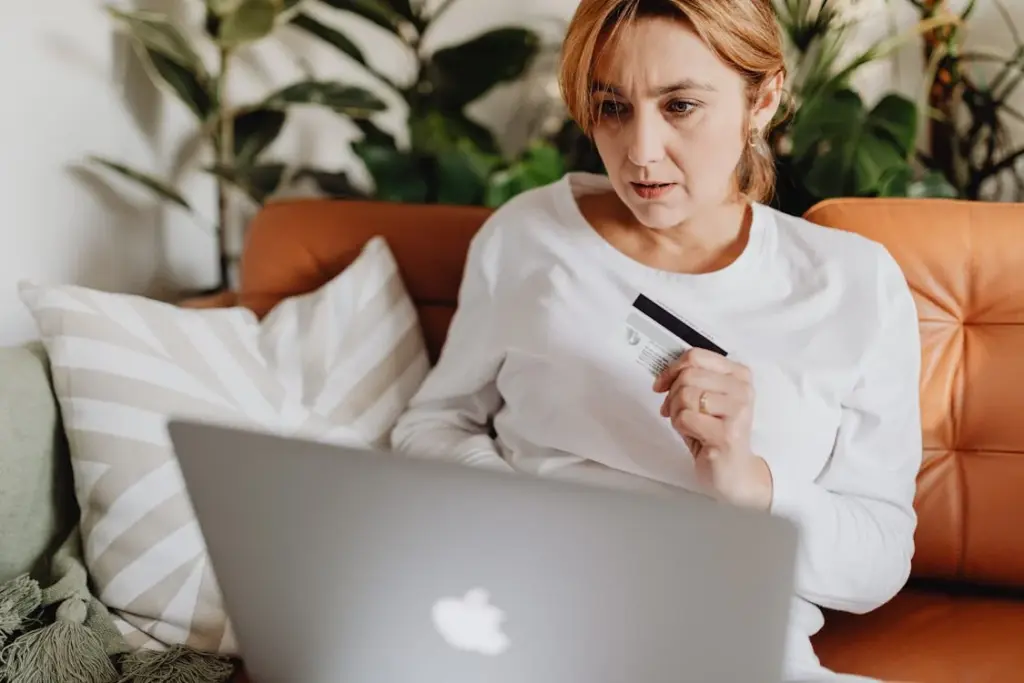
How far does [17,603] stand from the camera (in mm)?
963

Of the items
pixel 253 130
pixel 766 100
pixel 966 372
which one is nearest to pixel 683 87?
pixel 766 100

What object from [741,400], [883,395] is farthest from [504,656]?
[883,395]

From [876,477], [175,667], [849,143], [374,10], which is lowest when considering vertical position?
[175,667]

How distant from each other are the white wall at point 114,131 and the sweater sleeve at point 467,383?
690 mm

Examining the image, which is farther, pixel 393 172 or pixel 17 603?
pixel 393 172

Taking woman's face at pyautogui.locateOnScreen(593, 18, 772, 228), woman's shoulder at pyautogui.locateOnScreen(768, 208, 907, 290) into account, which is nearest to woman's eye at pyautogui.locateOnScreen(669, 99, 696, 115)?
woman's face at pyautogui.locateOnScreen(593, 18, 772, 228)

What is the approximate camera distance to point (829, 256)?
1.05m

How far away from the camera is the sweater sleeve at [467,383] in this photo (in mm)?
1107

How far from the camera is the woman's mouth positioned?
991 millimetres

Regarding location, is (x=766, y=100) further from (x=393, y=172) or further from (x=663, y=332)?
(x=393, y=172)

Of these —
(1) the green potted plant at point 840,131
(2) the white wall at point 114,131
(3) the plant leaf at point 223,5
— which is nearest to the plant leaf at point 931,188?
(1) the green potted plant at point 840,131

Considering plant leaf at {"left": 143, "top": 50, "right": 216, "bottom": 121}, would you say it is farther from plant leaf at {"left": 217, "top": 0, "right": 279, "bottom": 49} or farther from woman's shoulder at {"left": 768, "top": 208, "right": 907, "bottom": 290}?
woman's shoulder at {"left": 768, "top": 208, "right": 907, "bottom": 290}

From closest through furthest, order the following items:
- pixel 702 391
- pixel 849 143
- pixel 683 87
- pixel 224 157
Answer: pixel 702 391, pixel 683 87, pixel 849 143, pixel 224 157

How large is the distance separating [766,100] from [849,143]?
14.0 inches
